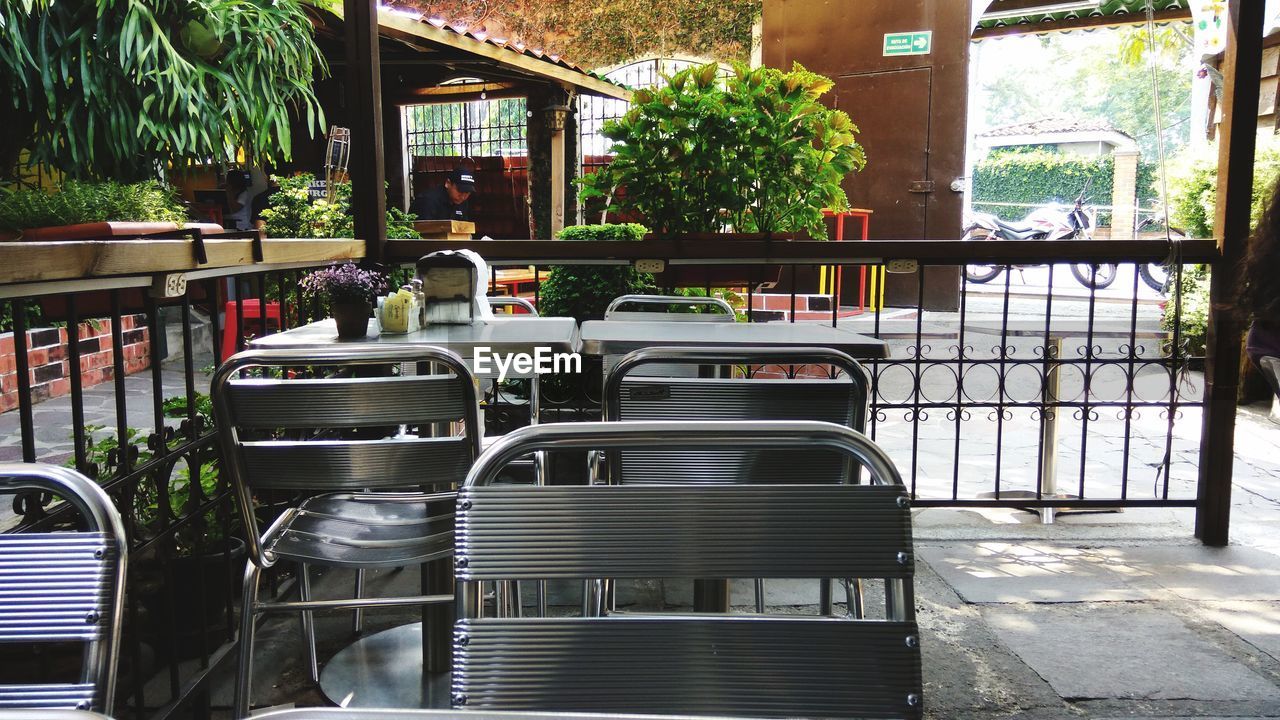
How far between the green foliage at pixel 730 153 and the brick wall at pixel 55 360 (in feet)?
10.7

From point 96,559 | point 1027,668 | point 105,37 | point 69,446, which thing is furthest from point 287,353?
point 105,37

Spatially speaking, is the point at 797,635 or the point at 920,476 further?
the point at 920,476

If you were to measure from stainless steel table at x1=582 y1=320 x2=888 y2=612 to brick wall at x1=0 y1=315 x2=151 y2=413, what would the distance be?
3.80 metres

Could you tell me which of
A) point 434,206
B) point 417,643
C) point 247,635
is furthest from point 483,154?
point 247,635

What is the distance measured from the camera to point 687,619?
767mm

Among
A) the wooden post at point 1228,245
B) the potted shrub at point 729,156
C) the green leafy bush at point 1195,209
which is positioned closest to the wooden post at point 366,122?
the potted shrub at point 729,156

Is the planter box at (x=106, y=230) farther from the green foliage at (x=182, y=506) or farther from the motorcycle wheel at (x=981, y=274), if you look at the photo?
the motorcycle wheel at (x=981, y=274)

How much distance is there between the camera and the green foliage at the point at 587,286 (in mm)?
3631

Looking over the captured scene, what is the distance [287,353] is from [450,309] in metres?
0.87

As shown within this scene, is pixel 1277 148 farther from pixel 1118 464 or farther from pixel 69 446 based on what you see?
pixel 69 446

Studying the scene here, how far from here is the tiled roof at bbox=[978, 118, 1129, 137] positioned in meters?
23.0

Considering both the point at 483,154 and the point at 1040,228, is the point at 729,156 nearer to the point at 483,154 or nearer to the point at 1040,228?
the point at 483,154

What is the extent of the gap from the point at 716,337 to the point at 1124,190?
71.8 ft

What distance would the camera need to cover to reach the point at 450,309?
2320 millimetres
